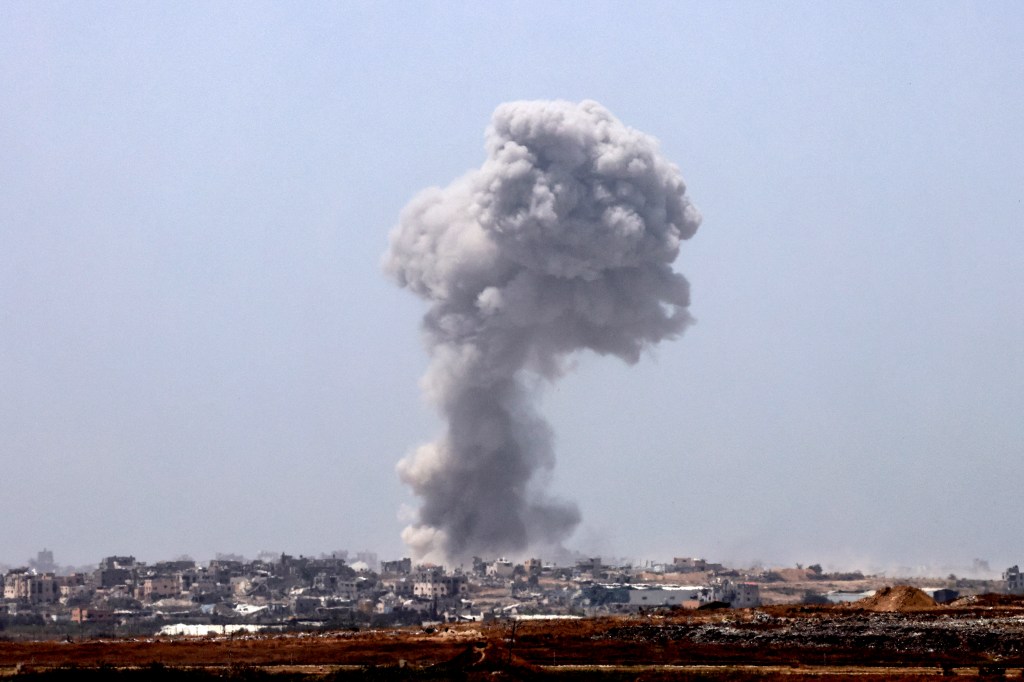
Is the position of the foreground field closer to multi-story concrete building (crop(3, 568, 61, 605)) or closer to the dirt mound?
the dirt mound

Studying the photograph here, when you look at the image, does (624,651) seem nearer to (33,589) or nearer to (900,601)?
(900,601)

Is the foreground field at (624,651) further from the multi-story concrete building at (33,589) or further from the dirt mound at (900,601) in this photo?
the multi-story concrete building at (33,589)

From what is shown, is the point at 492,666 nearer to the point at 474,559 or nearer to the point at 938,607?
the point at 938,607

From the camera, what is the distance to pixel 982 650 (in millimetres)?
55750

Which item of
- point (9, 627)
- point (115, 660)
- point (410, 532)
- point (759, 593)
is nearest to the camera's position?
point (115, 660)

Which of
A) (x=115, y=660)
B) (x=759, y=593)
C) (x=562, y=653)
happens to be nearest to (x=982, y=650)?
(x=562, y=653)

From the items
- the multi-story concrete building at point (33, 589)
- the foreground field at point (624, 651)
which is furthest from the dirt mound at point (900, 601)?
the multi-story concrete building at point (33, 589)

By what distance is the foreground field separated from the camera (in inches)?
2013

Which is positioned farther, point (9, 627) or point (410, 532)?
point (410, 532)

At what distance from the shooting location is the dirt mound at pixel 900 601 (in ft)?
263

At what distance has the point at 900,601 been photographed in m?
81.1

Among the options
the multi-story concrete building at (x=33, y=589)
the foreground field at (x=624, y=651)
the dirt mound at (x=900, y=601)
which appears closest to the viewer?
the foreground field at (x=624, y=651)

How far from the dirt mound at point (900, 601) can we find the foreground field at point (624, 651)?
5.37ft

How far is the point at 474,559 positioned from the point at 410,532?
10.1 metres
